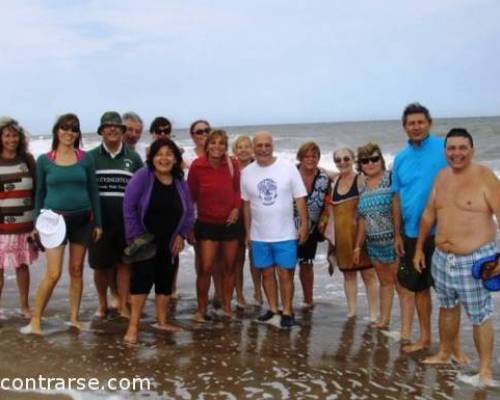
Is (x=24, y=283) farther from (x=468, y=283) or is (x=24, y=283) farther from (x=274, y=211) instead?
(x=468, y=283)

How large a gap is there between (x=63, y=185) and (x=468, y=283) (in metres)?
3.44

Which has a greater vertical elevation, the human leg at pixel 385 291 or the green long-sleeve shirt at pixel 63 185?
the green long-sleeve shirt at pixel 63 185

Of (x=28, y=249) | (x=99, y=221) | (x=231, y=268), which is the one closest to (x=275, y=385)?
(x=231, y=268)

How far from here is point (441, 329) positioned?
15.6 ft

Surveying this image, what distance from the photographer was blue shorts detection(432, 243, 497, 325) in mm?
4285

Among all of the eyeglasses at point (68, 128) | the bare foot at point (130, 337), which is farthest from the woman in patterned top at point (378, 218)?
the eyeglasses at point (68, 128)

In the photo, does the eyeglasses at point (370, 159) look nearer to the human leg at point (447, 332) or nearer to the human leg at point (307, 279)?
the human leg at point (307, 279)

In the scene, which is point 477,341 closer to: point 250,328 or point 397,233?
point 397,233

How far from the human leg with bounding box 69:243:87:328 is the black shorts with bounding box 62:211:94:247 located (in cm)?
6

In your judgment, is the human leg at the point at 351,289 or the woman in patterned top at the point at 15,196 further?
the human leg at the point at 351,289

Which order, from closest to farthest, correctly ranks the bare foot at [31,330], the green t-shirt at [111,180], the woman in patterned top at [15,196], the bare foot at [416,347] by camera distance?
the bare foot at [416,347] → the bare foot at [31,330] → the woman in patterned top at [15,196] → the green t-shirt at [111,180]

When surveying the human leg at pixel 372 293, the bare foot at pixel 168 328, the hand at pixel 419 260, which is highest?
the hand at pixel 419 260

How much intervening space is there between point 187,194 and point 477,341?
106 inches

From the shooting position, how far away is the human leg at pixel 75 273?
212 inches
